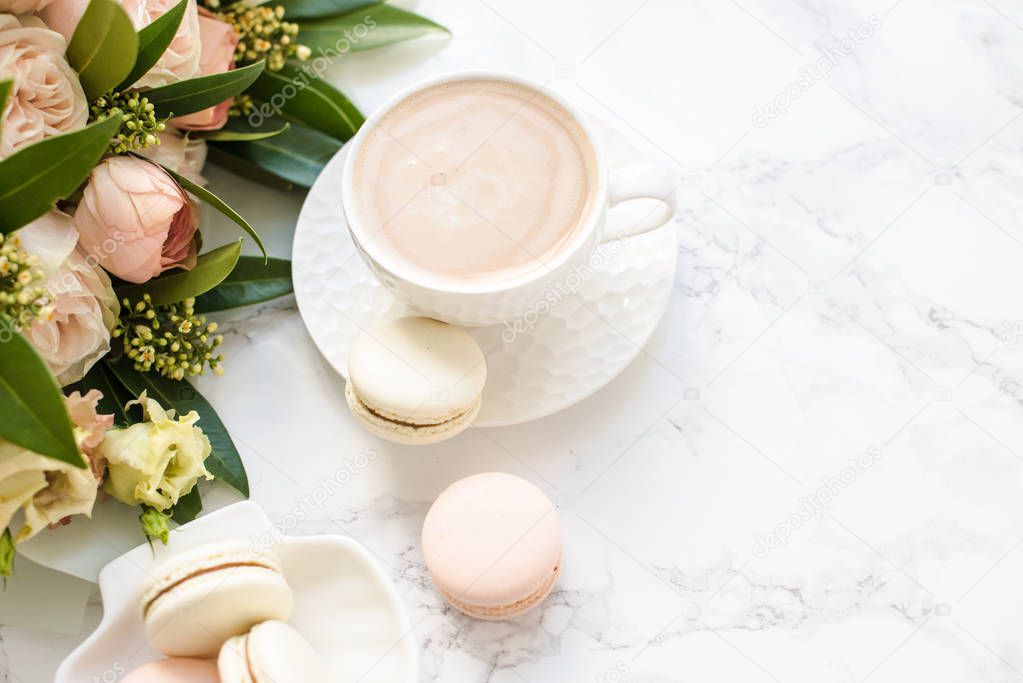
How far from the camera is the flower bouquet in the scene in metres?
0.70

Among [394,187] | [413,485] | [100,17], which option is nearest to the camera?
[100,17]

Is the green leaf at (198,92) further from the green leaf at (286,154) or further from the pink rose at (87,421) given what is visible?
the pink rose at (87,421)

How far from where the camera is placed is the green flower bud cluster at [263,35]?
3.18 feet

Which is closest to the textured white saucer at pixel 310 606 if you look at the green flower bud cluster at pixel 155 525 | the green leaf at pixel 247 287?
the green flower bud cluster at pixel 155 525

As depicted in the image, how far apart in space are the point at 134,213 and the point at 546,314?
0.37 metres

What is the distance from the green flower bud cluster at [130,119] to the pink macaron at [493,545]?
41 centimetres

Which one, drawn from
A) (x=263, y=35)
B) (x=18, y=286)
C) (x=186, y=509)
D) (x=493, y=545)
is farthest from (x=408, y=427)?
(x=263, y=35)

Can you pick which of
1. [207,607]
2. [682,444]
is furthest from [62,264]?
[682,444]

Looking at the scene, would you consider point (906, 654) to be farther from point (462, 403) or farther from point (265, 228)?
point (265, 228)

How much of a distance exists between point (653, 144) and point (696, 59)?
0.11 m

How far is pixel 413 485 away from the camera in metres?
0.95

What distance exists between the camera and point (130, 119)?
2.62 ft

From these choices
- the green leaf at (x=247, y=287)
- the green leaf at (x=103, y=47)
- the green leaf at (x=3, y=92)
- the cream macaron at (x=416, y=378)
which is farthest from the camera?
the green leaf at (x=247, y=287)

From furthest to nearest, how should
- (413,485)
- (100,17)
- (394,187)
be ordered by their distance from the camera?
(413,485) < (394,187) < (100,17)
